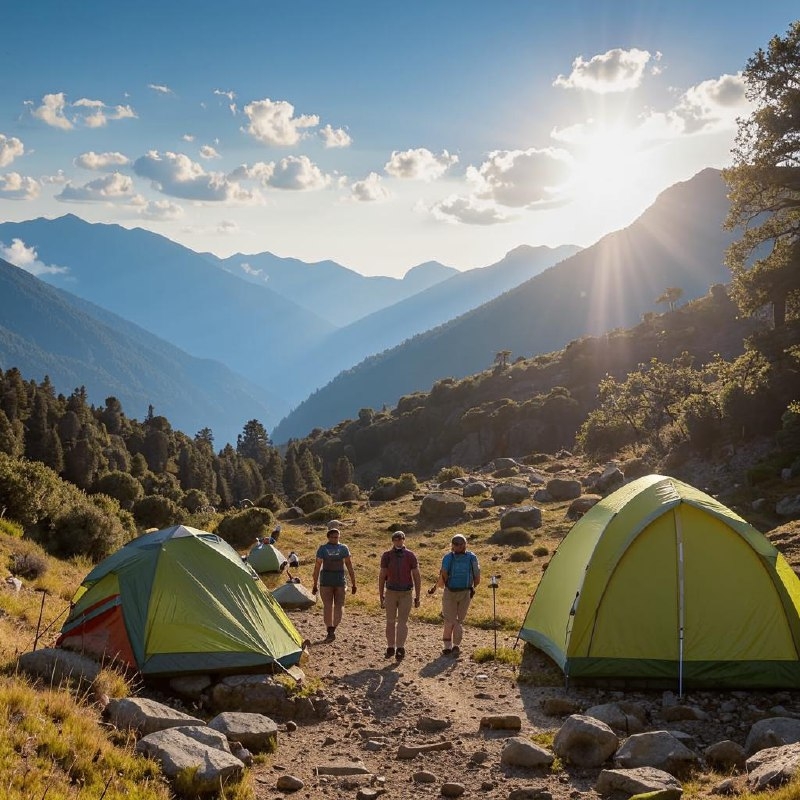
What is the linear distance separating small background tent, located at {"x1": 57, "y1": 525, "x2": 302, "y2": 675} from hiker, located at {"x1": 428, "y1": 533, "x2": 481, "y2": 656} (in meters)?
3.46

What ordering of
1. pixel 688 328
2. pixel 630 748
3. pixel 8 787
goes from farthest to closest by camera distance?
1. pixel 688 328
2. pixel 630 748
3. pixel 8 787

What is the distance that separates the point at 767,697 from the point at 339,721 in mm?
6743

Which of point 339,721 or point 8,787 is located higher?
point 8,787

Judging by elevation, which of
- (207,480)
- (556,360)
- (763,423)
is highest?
(556,360)

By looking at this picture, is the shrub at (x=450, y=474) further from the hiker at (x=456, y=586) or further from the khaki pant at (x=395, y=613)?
the khaki pant at (x=395, y=613)

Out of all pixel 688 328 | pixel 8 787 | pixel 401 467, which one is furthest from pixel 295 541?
pixel 688 328

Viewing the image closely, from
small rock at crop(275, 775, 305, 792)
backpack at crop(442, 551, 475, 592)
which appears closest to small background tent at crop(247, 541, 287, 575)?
backpack at crop(442, 551, 475, 592)

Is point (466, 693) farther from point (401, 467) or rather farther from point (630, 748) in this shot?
point (401, 467)

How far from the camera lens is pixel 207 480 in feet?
344

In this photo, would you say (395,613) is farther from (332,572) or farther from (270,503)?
(270,503)

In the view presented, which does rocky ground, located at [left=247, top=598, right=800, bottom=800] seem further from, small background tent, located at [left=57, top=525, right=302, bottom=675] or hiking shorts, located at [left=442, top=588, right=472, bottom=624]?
small background tent, located at [left=57, top=525, right=302, bottom=675]

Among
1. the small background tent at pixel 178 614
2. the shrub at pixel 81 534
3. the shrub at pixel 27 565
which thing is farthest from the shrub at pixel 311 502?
the small background tent at pixel 178 614

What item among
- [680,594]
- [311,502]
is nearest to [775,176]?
[680,594]

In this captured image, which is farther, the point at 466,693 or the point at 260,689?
the point at 466,693
